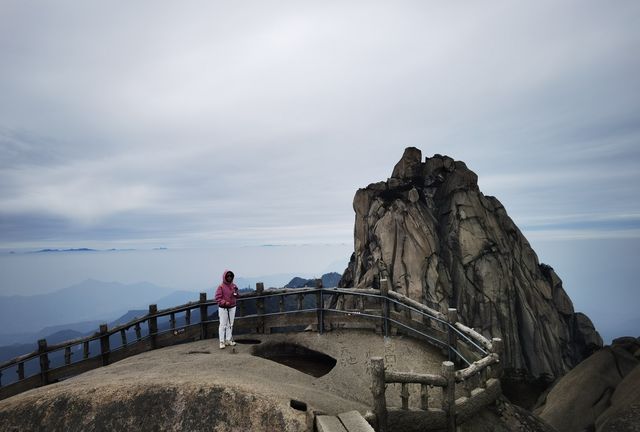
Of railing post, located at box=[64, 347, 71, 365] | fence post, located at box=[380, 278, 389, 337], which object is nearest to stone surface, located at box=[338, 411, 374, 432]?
fence post, located at box=[380, 278, 389, 337]

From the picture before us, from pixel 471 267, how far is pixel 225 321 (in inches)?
1135

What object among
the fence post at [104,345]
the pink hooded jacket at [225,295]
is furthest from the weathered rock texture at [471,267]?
the fence post at [104,345]

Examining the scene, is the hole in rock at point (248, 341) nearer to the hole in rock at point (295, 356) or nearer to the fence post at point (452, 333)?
the hole in rock at point (295, 356)

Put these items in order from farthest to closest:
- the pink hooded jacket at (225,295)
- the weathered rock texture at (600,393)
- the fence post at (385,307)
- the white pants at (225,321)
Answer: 1. the weathered rock texture at (600,393)
2. the fence post at (385,307)
3. the white pants at (225,321)
4. the pink hooded jacket at (225,295)

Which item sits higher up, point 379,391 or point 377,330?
point 379,391

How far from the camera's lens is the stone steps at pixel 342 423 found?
594cm

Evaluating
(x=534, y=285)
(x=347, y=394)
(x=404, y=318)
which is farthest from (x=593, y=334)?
(x=347, y=394)

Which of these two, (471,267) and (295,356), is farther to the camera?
(471,267)

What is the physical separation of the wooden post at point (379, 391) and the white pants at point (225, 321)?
18.7 feet

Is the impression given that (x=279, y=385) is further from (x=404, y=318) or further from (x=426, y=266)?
(x=426, y=266)

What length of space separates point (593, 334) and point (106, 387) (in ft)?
150

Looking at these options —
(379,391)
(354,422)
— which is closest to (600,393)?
(379,391)

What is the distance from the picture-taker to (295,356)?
12289 millimetres

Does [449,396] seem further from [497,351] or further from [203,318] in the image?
[203,318]
